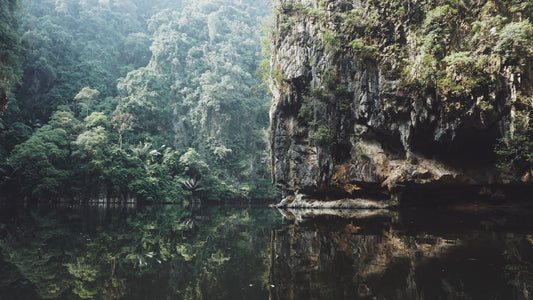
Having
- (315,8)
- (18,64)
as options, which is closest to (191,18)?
(18,64)

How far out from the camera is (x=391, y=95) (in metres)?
13.2

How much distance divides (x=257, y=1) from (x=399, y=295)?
251 feet

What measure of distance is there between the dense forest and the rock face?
5.72 m

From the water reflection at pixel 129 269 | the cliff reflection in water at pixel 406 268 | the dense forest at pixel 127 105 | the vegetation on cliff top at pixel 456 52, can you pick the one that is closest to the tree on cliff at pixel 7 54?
the dense forest at pixel 127 105

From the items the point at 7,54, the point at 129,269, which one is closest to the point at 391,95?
the point at 129,269

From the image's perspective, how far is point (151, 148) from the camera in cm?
3516

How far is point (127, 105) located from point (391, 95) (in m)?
32.1

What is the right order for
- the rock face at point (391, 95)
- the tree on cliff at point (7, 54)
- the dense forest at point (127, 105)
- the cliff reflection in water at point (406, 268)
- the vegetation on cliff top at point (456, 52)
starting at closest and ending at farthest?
the cliff reflection in water at point (406, 268), the vegetation on cliff top at point (456, 52), the rock face at point (391, 95), the tree on cliff at point (7, 54), the dense forest at point (127, 105)

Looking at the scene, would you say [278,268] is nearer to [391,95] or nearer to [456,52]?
[456,52]

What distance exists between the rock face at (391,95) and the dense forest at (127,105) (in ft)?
18.8

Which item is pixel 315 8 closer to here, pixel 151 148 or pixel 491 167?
pixel 491 167

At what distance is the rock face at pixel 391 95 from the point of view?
9.95m

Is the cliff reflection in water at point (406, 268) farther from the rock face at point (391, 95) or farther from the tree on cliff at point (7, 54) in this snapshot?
the tree on cliff at point (7, 54)

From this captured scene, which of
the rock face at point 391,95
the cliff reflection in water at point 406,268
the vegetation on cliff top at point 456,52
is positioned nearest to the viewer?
the cliff reflection in water at point 406,268
